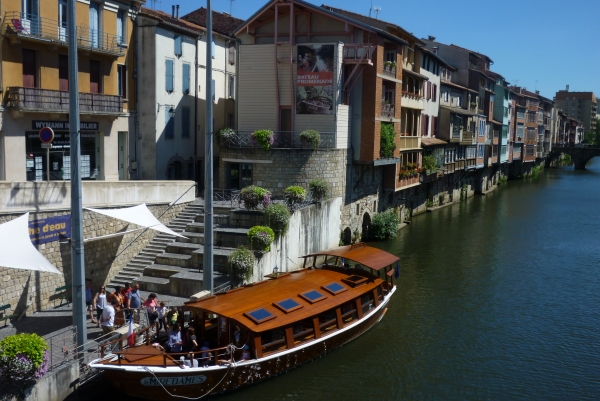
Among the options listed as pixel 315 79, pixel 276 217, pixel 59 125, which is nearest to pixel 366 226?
pixel 315 79

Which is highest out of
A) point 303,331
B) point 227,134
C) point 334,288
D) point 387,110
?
point 387,110

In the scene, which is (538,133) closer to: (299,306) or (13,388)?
(299,306)

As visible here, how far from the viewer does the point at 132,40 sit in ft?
105

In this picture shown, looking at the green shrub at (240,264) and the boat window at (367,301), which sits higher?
the green shrub at (240,264)

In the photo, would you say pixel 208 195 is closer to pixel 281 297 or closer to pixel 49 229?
pixel 281 297

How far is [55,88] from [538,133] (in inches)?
3693

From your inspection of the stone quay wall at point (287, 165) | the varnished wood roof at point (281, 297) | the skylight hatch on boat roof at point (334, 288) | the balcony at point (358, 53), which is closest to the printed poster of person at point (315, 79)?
the balcony at point (358, 53)

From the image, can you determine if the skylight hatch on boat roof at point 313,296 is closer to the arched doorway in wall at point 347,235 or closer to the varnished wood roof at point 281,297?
the varnished wood roof at point 281,297

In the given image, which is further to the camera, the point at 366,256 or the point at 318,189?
the point at 318,189

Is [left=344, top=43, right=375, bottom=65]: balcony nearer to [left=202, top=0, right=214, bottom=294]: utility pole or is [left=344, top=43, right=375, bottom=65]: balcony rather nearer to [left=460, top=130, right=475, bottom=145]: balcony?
[left=202, top=0, right=214, bottom=294]: utility pole

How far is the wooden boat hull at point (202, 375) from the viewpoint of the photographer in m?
16.1

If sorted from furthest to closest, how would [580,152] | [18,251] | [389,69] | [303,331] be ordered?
[580,152]
[389,69]
[303,331]
[18,251]

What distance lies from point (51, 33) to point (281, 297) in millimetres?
15923

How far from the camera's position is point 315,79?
3375 centimetres
